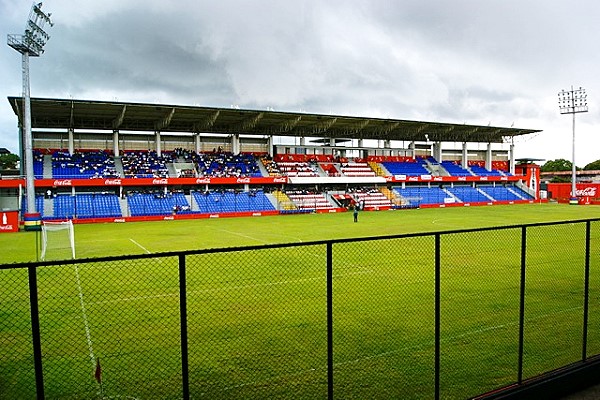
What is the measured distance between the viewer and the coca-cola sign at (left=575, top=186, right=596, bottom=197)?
72.4 m

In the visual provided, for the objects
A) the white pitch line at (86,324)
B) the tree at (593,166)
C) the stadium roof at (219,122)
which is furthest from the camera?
the tree at (593,166)

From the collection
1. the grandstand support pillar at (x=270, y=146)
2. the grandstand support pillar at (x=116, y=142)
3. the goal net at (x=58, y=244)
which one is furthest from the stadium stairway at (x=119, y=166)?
the goal net at (x=58, y=244)

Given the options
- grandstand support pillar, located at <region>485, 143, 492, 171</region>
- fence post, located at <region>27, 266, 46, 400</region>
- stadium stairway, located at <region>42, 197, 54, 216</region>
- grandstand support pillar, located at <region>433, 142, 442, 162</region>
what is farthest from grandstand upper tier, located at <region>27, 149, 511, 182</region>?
fence post, located at <region>27, 266, 46, 400</region>

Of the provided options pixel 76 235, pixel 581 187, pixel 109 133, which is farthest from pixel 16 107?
pixel 581 187

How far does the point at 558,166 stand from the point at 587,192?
313 ft

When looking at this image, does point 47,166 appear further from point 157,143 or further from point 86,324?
point 86,324

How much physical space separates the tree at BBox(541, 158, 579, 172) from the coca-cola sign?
91.9 m

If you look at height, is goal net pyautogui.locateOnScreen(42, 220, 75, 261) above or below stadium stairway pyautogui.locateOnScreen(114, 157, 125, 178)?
below

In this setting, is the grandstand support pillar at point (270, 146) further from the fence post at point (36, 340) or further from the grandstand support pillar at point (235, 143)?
the fence post at point (36, 340)

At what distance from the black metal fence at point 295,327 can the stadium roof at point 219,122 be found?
33850 mm

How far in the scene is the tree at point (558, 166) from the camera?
15675cm

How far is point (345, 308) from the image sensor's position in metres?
11.1

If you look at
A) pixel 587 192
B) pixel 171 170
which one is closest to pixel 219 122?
pixel 171 170

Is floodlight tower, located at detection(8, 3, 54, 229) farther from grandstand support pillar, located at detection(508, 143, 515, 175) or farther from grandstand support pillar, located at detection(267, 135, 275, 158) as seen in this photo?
grandstand support pillar, located at detection(508, 143, 515, 175)
